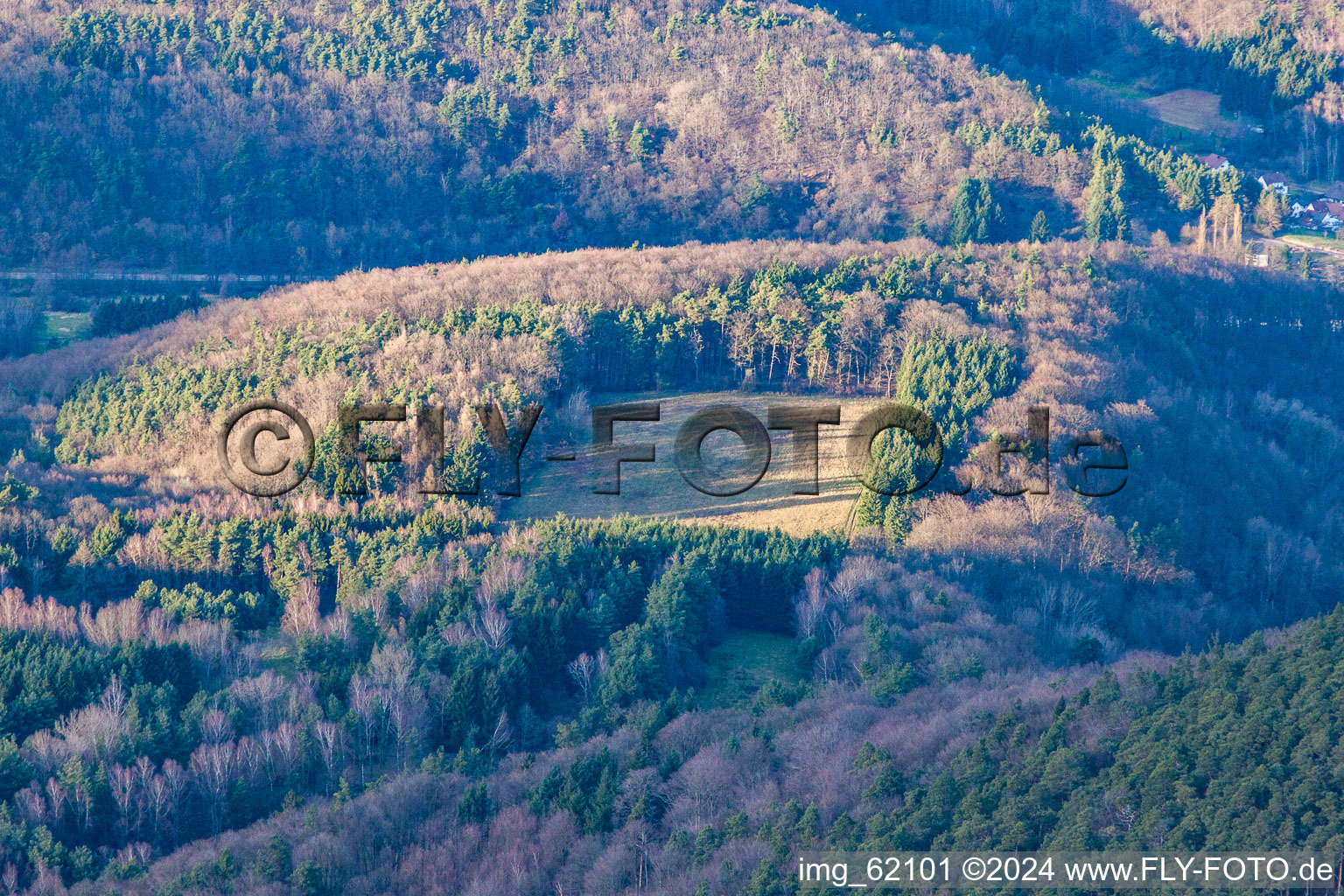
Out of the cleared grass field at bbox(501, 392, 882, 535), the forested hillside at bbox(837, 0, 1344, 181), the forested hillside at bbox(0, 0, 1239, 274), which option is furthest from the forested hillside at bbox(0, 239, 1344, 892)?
the forested hillside at bbox(837, 0, 1344, 181)

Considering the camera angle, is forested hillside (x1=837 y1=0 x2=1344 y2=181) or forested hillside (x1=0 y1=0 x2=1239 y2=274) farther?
forested hillside (x1=837 y1=0 x2=1344 y2=181)

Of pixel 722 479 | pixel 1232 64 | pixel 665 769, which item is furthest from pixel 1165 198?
pixel 665 769

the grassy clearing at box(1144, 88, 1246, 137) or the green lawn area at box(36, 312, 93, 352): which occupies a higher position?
the grassy clearing at box(1144, 88, 1246, 137)

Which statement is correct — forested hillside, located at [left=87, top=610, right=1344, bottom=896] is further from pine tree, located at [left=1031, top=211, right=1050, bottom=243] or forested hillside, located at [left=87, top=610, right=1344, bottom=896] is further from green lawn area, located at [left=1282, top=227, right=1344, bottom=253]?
green lawn area, located at [left=1282, top=227, right=1344, bottom=253]

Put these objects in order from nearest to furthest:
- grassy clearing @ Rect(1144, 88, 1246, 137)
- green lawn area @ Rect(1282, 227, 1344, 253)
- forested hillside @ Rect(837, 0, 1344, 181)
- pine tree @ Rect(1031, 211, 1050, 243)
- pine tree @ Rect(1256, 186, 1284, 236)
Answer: pine tree @ Rect(1031, 211, 1050, 243) < green lawn area @ Rect(1282, 227, 1344, 253) < pine tree @ Rect(1256, 186, 1284, 236) < forested hillside @ Rect(837, 0, 1344, 181) < grassy clearing @ Rect(1144, 88, 1246, 137)

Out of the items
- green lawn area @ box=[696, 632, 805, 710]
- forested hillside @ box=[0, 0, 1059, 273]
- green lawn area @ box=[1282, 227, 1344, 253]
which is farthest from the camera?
green lawn area @ box=[1282, 227, 1344, 253]
